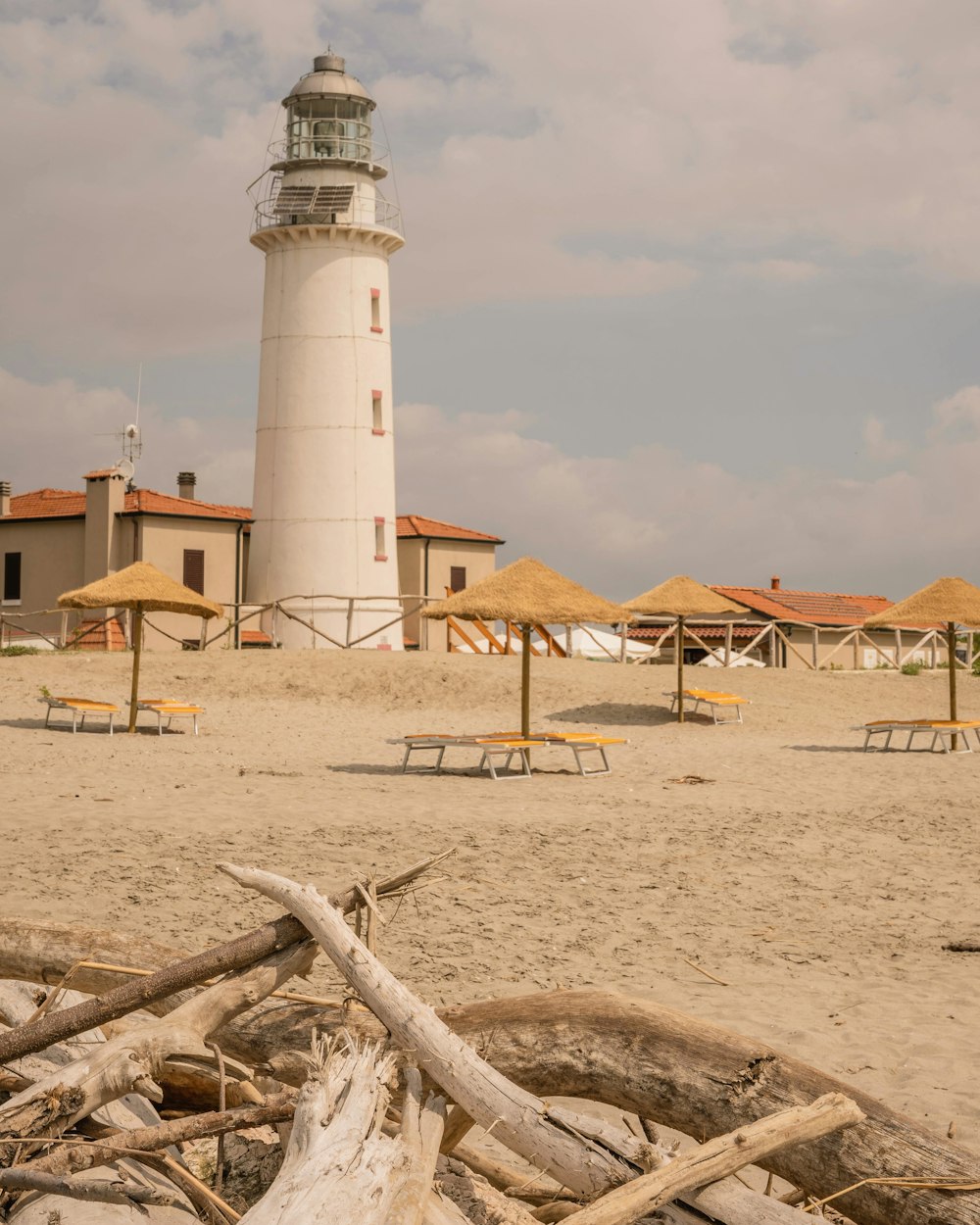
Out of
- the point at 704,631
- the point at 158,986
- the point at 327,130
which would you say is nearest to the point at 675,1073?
the point at 158,986

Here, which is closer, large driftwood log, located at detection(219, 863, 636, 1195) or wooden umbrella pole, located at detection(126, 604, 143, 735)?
large driftwood log, located at detection(219, 863, 636, 1195)

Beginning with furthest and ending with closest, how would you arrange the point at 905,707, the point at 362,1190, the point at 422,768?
the point at 905,707 → the point at 422,768 → the point at 362,1190

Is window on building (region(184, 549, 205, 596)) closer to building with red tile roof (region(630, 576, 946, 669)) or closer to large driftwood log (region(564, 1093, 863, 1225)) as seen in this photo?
building with red tile roof (region(630, 576, 946, 669))

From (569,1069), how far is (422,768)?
1193 centimetres

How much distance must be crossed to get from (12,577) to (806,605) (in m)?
21.5

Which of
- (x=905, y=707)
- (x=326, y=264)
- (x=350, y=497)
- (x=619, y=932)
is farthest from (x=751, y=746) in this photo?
(x=326, y=264)

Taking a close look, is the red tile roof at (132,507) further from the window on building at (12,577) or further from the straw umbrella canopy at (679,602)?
the straw umbrella canopy at (679,602)

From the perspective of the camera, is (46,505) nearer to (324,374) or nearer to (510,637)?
(324,374)

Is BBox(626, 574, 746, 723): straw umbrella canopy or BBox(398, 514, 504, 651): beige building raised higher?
BBox(398, 514, 504, 651): beige building

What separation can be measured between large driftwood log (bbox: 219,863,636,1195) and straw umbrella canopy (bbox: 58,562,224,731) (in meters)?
15.3

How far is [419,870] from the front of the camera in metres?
3.42

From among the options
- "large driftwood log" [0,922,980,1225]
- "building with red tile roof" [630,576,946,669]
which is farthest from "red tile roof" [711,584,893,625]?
"large driftwood log" [0,922,980,1225]

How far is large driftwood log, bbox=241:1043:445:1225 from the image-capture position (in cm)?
248

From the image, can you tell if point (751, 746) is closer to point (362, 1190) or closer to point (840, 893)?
point (840, 893)
